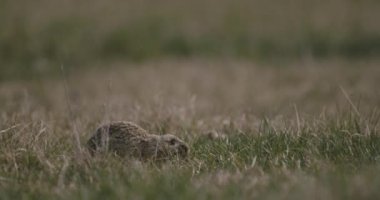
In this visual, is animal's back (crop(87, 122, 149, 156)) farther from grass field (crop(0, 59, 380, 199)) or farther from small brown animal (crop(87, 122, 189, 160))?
grass field (crop(0, 59, 380, 199))

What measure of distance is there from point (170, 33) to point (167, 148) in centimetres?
854

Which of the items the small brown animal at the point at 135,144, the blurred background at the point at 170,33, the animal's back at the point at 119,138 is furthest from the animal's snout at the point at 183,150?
the blurred background at the point at 170,33

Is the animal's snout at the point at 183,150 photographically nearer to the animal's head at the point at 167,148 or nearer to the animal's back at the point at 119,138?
the animal's head at the point at 167,148

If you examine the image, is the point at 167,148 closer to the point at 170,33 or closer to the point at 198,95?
the point at 198,95

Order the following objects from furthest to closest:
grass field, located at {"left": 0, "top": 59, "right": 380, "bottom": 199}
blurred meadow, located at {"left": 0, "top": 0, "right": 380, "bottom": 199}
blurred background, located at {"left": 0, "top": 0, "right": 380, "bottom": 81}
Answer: blurred background, located at {"left": 0, "top": 0, "right": 380, "bottom": 81}
blurred meadow, located at {"left": 0, "top": 0, "right": 380, "bottom": 199}
grass field, located at {"left": 0, "top": 59, "right": 380, "bottom": 199}

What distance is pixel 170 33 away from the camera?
13.2 metres

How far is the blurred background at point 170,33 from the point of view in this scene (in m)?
12.1

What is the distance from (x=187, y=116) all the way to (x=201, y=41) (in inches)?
251

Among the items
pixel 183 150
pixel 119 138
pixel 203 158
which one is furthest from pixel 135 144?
pixel 203 158

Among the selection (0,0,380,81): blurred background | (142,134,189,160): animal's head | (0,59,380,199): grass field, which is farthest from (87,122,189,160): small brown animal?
(0,0,380,81): blurred background

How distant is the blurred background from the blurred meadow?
0.03 meters

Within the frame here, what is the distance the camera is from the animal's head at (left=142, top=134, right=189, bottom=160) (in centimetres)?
477

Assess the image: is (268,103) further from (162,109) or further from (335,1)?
(335,1)

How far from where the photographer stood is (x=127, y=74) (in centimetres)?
1140
